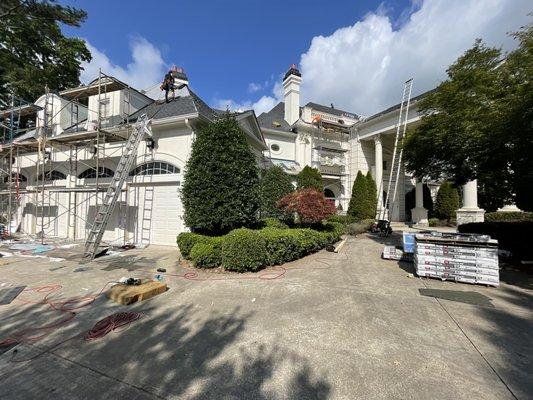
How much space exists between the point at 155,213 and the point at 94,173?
4.31 meters

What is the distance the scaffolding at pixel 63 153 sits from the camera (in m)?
10.7

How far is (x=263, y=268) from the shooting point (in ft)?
22.7

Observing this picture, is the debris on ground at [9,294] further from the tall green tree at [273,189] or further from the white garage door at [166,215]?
the tall green tree at [273,189]

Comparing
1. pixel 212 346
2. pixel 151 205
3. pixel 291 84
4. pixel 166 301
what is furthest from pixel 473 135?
pixel 291 84

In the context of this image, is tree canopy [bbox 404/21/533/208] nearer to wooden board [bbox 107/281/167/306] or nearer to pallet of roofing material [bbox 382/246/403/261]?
pallet of roofing material [bbox 382/246/403/261]

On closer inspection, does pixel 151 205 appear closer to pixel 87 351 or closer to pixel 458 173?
pixel 87 351

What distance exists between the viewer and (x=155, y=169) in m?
10.3

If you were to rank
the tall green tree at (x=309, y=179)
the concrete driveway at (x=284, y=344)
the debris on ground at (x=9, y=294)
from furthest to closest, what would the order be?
the tall green tree at (x=309, y=179) < the debris on ground at (x=9, y=294) < the concrete driveway at (x=284, y=344)

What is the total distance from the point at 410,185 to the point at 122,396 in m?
26.3

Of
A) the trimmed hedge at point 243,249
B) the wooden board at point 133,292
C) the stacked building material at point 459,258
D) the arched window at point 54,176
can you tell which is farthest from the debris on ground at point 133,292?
the arched window at point 54,176

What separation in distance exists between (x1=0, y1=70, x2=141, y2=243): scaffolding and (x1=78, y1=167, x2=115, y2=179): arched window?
0.05m

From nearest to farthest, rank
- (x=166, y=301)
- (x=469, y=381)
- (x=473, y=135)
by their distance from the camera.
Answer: (x=469, y=381) → (x=166, y=301) → (x=473, y=135)

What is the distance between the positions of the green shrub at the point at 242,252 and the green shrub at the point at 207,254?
268 millimetres

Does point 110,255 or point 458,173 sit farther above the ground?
point 458,173
